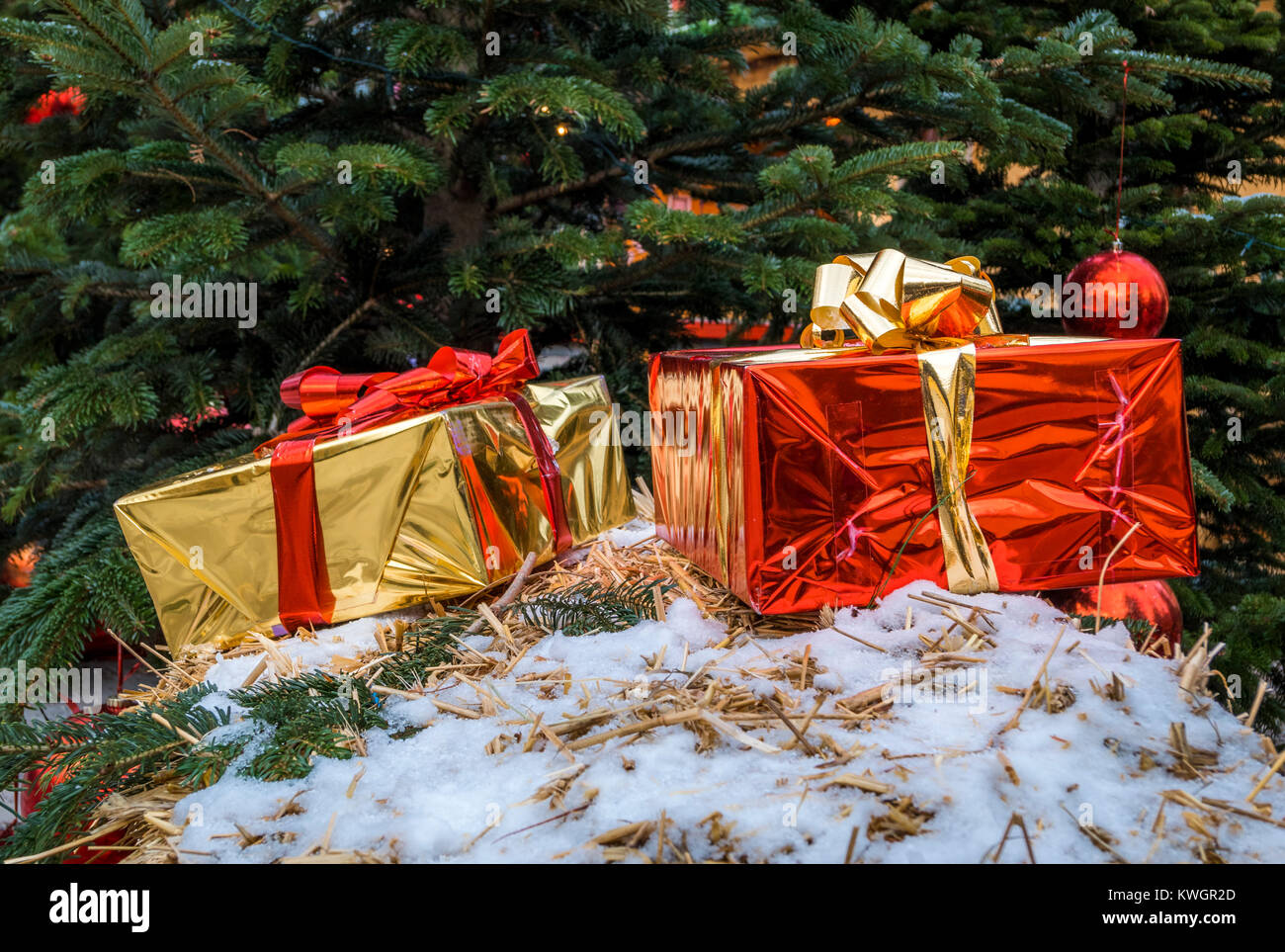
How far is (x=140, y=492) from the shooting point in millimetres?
1213

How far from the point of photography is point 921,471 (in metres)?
1.12

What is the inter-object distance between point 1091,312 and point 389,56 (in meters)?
1.39

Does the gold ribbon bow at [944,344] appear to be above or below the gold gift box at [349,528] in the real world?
above

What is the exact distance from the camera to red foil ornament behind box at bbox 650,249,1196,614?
109cm

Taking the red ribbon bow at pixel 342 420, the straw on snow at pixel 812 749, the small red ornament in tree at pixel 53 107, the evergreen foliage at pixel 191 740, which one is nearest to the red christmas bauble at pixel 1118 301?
the straw on snow at pixel 812 749

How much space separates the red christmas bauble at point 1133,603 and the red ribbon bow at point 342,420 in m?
0.82

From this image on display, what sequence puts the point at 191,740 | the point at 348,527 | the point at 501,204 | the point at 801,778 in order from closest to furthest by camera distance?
the point at 801,778 → the point at 191,740 → the point at 348,527 → the point at 501,204

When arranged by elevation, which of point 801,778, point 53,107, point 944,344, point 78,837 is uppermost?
point 53,107

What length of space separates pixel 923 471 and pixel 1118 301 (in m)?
0.75

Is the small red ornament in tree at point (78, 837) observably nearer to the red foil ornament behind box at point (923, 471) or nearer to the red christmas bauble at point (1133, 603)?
the red foil ornament behind box at point (923, 471)

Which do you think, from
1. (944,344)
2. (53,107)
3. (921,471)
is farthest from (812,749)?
(53,107)

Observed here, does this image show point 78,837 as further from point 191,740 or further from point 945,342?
point 945,342

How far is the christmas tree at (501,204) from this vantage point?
59.2 inches
